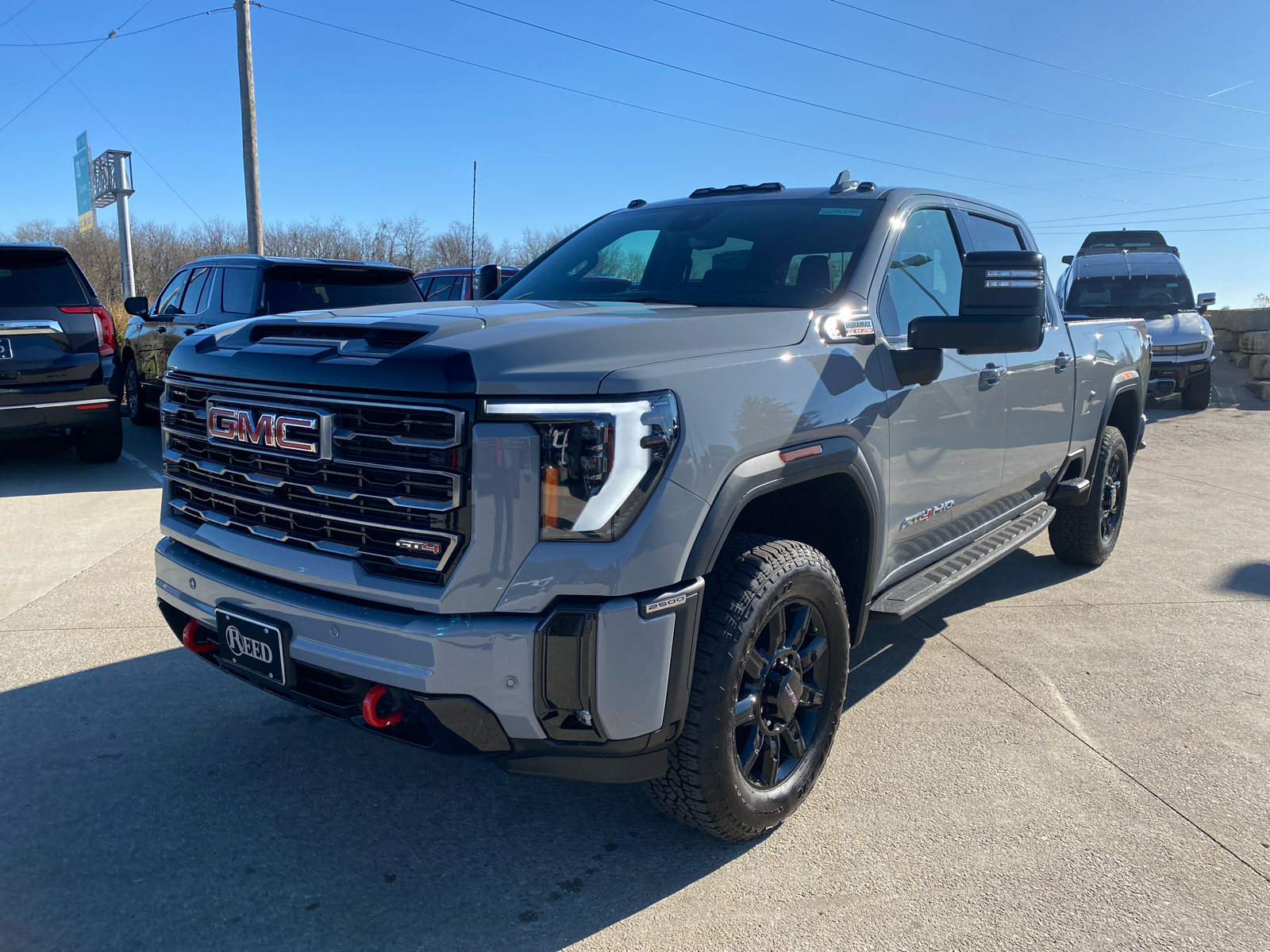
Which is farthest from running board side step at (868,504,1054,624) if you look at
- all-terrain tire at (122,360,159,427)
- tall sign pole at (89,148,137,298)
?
tall sign pole at (89,148,137,298)

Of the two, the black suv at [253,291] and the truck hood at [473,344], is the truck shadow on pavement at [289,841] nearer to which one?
the truck hood at [473,344]

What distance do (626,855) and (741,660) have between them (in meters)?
0.72

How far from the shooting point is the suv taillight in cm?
728

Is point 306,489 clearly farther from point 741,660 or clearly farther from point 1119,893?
point 1119,893

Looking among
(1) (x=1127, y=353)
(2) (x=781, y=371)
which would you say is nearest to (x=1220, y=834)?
(2) (x=781, y=371)

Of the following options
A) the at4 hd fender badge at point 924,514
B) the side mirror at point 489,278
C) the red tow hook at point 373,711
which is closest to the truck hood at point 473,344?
the red tow hook at point 373,711

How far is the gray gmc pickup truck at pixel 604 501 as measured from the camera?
2.09 meters

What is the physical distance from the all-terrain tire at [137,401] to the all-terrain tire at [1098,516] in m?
9.28

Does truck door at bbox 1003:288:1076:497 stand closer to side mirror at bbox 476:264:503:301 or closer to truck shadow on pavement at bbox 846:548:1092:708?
truck shadow on pavement at bbox 846:548:1092:708

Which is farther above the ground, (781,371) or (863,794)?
(781,371)

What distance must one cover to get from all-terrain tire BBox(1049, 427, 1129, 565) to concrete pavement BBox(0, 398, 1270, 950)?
3.64 feet

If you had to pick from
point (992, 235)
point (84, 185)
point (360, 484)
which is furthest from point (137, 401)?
point (84, 185)

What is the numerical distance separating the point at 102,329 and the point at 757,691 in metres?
6.87

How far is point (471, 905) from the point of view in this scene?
2381mm
